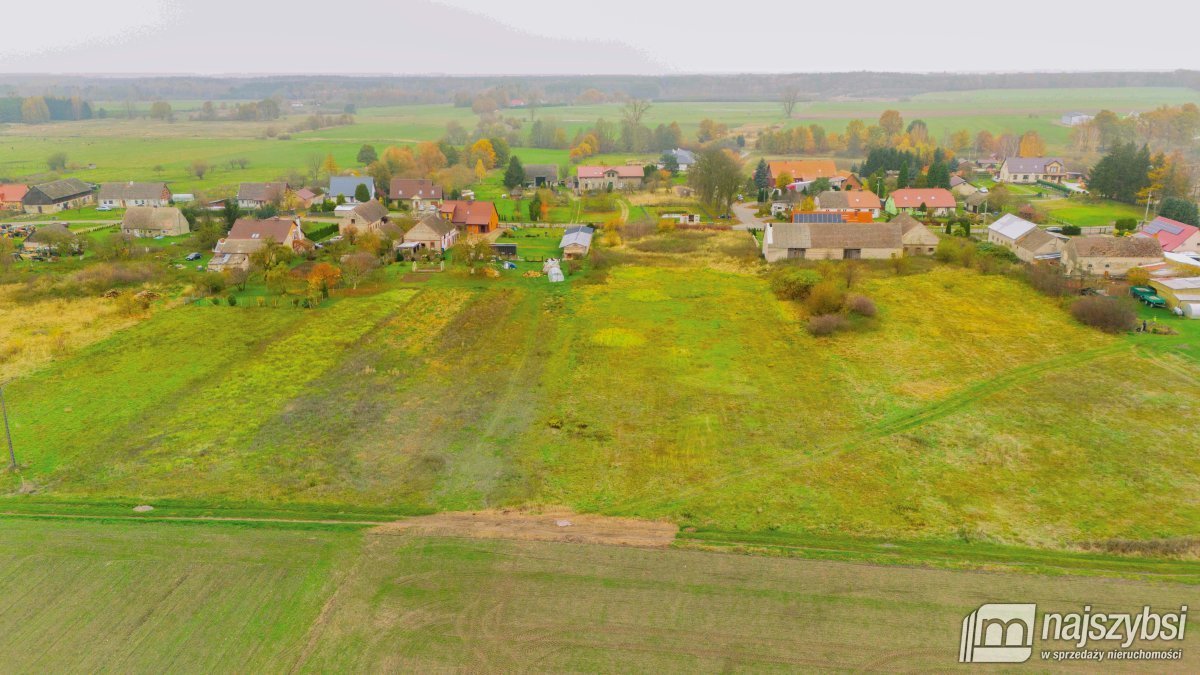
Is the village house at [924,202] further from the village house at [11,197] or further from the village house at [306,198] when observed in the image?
the village house at [11,197]

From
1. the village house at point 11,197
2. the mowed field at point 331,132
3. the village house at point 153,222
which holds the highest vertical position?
the mowed field at point 331,132

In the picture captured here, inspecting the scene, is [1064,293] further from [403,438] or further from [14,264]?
[14,264]

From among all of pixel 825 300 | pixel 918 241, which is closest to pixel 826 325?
Answer: pixel 825 300

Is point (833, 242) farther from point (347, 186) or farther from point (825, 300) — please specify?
point (347, 186)

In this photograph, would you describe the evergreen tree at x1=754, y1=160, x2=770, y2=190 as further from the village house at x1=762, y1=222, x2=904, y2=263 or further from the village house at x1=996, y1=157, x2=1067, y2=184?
the village house at x1=762, y1=222, x2=904, y2=263

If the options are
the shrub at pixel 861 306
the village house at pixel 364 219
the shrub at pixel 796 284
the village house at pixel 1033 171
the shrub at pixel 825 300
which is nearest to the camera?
the shrub at pixel 861 306

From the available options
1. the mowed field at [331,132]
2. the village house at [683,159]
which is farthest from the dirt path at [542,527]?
the village house at [683,159]

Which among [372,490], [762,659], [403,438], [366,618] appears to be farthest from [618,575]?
[403,438]
